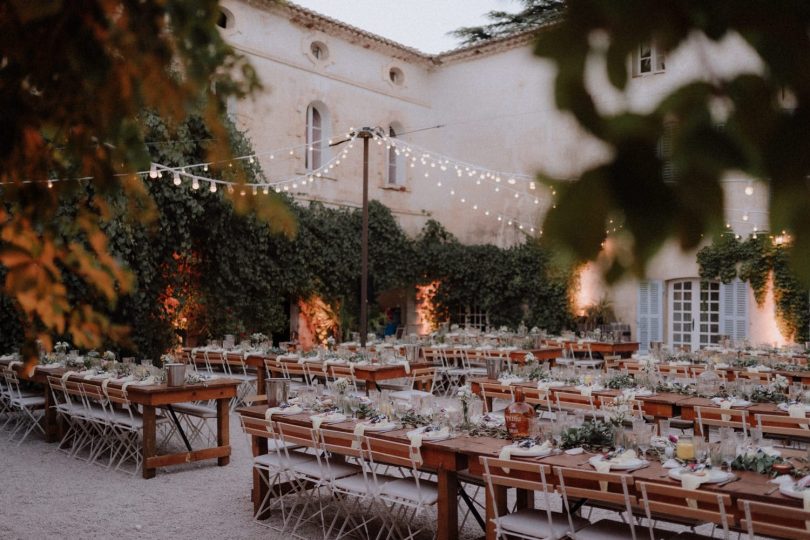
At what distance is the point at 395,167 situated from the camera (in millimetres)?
18453

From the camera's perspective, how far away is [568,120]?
78 cm

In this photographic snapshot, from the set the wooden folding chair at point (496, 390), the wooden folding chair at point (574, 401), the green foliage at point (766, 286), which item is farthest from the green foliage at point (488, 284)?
the wooden folding chair at point (574, 401)

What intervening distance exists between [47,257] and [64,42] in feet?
1.37

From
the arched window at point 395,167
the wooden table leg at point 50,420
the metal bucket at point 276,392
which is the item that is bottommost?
the wooden table leg at point 50,420

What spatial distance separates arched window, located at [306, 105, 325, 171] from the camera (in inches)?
648

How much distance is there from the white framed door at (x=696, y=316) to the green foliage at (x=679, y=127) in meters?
14.9

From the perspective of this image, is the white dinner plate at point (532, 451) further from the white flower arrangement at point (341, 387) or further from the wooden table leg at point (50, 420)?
the wooden table leg at point (50, 420)

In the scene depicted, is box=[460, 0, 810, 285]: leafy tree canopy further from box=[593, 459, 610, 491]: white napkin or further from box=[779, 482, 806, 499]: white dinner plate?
box=[593, 459, 610, 491]: white napkin

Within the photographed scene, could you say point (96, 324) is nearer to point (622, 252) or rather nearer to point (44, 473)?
point (622, 252)

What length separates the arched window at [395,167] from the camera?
1834 cm

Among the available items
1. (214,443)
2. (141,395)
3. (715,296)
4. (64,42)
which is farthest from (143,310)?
(64,42)

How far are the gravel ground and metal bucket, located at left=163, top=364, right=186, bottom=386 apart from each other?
0.82m

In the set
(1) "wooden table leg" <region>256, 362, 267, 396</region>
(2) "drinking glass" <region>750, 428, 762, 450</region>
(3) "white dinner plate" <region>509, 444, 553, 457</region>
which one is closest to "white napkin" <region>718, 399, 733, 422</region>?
(2) "drinking glass" <region>750, 428, 762, 450</region>

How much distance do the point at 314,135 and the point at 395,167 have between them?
97.4 inches
